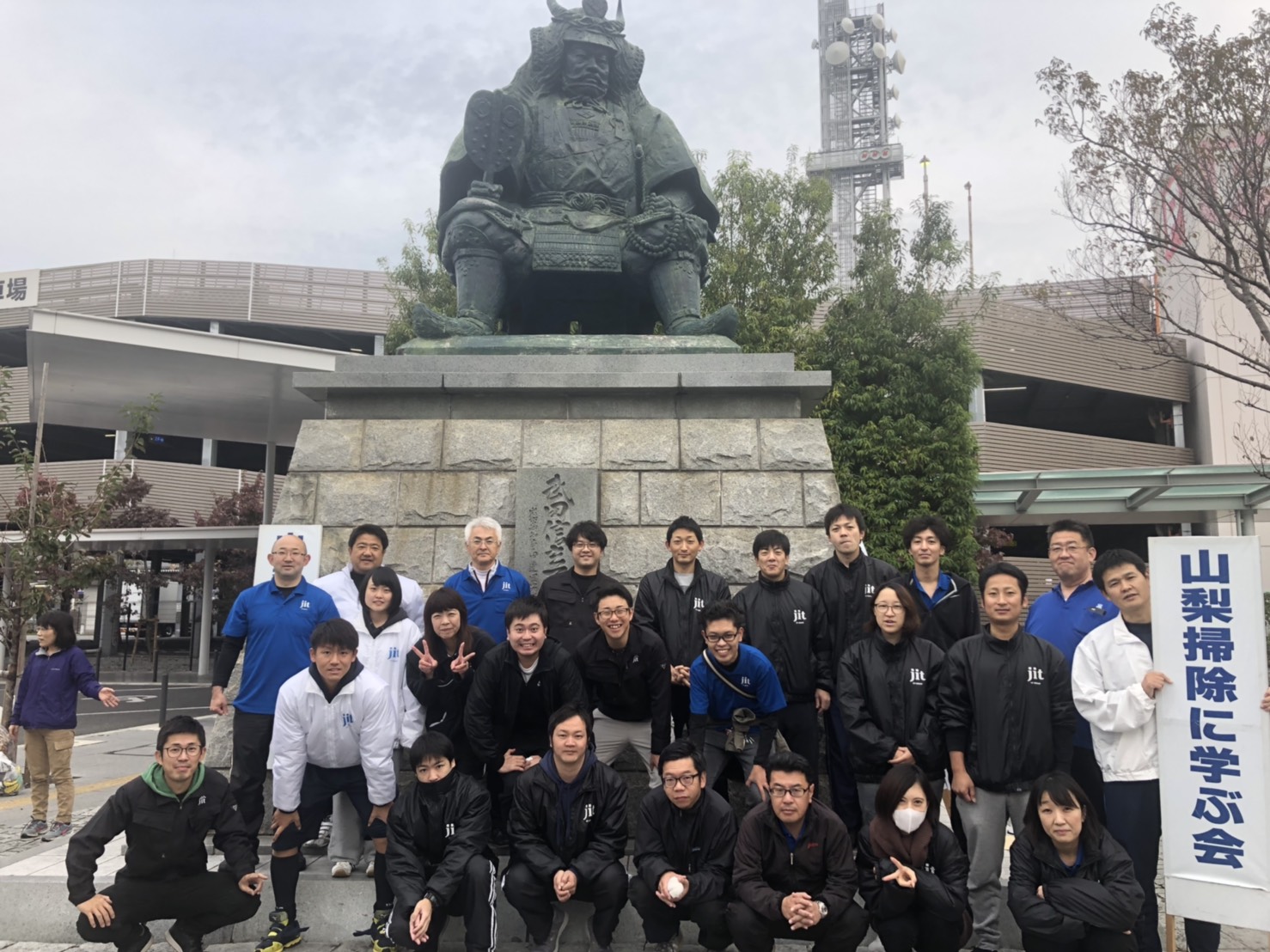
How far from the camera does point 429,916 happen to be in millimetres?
3582

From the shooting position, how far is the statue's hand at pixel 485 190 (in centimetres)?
641

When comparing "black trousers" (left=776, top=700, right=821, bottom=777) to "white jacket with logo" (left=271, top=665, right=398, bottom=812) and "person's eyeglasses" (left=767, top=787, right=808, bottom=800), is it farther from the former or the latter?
"white jacket with logo" (left=271, top=665, right=398, bottom=812)

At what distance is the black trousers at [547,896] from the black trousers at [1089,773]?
1.98 m

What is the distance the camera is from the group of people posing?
362 cm

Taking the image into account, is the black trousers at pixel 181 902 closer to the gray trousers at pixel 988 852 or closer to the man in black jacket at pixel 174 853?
the man in black jacket at pixel 174 853

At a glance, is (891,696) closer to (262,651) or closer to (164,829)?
(262,651)

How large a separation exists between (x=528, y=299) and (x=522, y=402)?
4.34 feet

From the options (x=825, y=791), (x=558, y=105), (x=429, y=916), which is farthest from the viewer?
(x=558, y=105)

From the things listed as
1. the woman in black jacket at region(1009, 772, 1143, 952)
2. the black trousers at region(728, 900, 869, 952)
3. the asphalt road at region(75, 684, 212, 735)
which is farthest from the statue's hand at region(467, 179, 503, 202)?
the asphalt road at region(75, 684, 212, 735)

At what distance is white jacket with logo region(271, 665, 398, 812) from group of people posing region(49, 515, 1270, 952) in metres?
0.01

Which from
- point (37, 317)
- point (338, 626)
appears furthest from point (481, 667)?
point (37, 317)

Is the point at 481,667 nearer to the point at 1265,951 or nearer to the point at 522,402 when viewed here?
the point at 522,402

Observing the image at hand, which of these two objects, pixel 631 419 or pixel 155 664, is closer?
pixel 631 419

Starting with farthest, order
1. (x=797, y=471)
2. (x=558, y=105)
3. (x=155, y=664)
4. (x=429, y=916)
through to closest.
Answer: (x=155, y=664)
(x=558, y=105)
(x=797, y=471)
(x=429, y=916)
